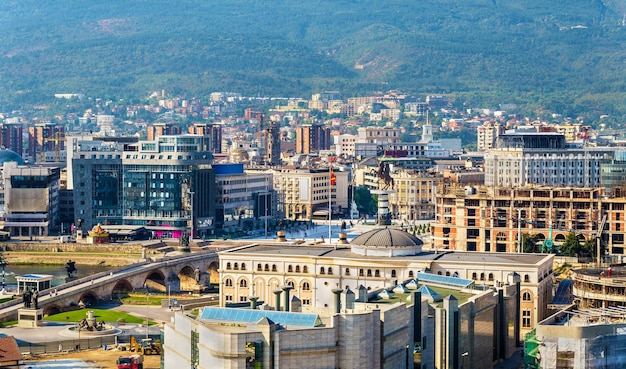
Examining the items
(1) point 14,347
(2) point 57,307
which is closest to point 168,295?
(2) point 57,307

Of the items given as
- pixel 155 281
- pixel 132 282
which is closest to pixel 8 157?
pixel 155 281

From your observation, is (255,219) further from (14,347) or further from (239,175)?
(14,347)

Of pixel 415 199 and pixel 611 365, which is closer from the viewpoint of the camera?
pixel 611 365

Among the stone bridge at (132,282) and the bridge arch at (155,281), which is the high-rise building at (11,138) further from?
the bridge arch at (155,281)

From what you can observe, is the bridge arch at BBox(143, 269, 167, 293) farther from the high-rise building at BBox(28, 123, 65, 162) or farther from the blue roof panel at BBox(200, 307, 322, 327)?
the high-rise building at BBox(28, 123, 65, 162)

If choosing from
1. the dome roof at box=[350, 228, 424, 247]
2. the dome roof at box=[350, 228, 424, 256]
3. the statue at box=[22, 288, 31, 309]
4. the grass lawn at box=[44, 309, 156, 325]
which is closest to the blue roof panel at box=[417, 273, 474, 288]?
the dome roof at box=[350, 228, 424, 256]

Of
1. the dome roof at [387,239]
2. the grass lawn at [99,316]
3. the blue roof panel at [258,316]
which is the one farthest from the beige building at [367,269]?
the blue roof panel at [258,316]

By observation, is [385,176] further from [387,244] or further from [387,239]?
[387,244]
